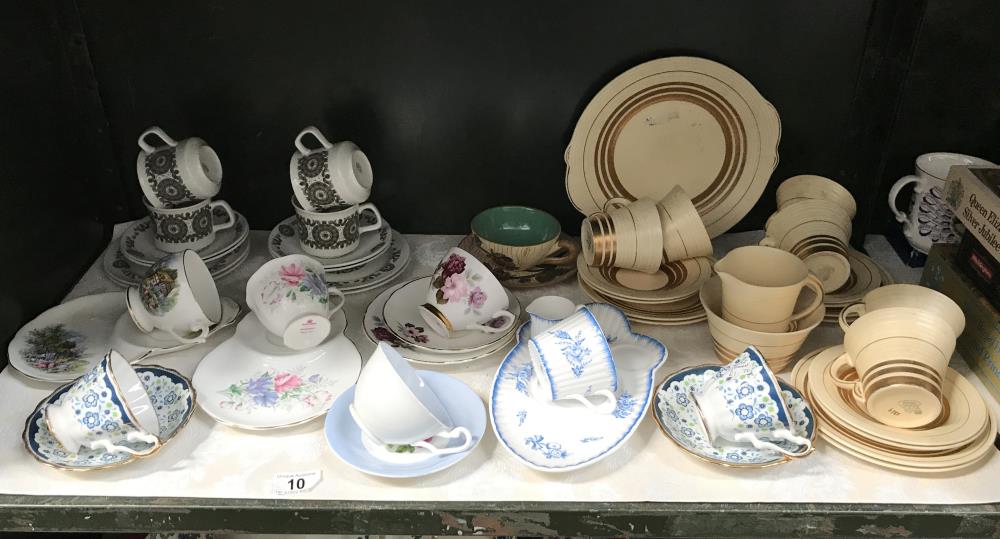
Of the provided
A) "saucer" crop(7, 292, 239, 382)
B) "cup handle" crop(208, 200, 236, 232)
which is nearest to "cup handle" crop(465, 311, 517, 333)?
"saucer" crop(7, 292, 239, 382)

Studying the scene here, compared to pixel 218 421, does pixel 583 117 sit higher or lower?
higher

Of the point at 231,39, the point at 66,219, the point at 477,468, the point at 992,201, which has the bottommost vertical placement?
the point at 477,468

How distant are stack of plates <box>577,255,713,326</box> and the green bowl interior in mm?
99

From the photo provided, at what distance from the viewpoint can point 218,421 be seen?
95cm

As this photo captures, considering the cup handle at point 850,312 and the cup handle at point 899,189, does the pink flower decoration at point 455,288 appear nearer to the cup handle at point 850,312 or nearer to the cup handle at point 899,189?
the cup handle at point 850,312

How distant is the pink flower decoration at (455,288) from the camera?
107cm

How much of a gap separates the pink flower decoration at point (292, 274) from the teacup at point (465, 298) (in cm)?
17

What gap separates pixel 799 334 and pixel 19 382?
0.98 meters

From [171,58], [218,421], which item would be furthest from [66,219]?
[218,421]

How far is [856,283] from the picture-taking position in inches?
46.7

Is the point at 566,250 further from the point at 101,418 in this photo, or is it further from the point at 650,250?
the point at 101,418

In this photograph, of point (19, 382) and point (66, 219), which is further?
point (66, 219)

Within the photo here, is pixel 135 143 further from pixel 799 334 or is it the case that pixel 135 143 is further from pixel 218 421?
pixel 799 334

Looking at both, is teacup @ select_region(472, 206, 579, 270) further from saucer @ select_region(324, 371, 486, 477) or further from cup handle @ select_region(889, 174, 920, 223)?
cup handle @ select_region(889, 174, 920, 223)
